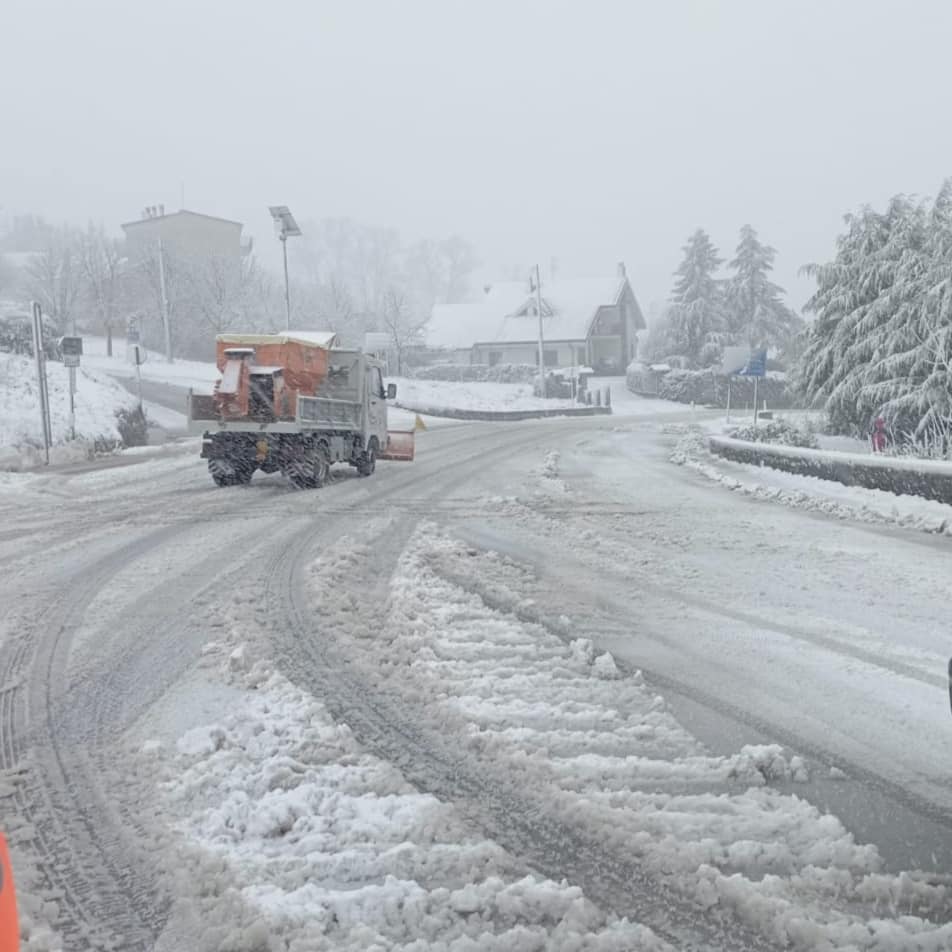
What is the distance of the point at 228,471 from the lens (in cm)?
1459

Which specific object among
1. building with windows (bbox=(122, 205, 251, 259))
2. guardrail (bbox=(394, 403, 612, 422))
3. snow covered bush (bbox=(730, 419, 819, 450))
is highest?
building with windows (bbox=(122, 205, 251, 259))

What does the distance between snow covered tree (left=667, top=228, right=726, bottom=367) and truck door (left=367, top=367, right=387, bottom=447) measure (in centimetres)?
4705

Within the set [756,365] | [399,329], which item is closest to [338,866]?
[756,365]

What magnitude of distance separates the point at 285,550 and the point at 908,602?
233 inches

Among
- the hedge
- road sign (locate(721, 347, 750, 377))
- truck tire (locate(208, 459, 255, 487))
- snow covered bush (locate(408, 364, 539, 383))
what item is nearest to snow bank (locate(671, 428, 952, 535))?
truck tire (locate(208, 459, 255, 487))

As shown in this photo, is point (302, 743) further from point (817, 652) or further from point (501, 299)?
point (501, 299)

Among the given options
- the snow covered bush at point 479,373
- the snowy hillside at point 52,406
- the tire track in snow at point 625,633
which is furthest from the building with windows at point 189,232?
the tire track in snow at point 625,633

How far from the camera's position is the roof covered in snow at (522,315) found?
70.3 meters

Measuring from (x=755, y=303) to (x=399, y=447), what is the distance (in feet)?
165

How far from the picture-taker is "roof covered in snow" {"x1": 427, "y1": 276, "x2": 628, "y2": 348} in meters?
70.3

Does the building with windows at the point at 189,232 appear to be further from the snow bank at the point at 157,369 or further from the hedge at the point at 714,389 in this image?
the hedge at the point at 714,389

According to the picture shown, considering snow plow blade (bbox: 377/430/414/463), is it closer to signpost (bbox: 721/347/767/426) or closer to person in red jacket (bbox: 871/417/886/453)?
signpost (bbox: 721/347/767/426)

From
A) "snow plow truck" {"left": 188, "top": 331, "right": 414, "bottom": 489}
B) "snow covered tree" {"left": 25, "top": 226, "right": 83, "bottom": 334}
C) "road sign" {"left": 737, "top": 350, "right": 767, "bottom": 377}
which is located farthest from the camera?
"snow covered tree" {"left": 25, "top": 226, "right": 83, "bottom": 334}

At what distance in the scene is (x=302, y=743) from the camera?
3967 millimetres
